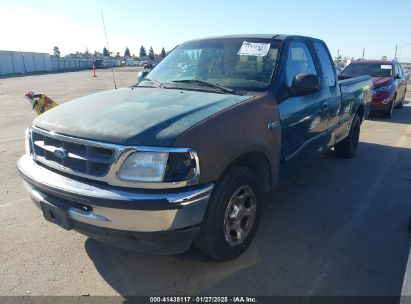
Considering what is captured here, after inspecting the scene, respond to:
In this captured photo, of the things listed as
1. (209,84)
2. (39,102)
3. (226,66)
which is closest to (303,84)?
(226,66)

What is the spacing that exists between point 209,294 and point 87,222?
1.06 metres

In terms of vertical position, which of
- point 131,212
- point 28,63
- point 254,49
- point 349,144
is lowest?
point 349,144

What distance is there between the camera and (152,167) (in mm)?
2592

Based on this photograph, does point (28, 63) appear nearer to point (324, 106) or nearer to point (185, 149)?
point (324, 106)

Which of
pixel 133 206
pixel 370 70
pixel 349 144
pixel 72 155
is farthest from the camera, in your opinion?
pixel 370 70

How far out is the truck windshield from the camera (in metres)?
3.79

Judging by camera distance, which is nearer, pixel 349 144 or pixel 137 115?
pixel 137 115

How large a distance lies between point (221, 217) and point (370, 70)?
10850mm

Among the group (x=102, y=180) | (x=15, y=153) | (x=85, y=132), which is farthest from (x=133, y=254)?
(x=15, y=153)

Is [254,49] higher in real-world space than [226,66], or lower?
higher

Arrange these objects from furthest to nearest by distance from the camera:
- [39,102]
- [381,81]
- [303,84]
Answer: [381,81] < [39,102] < [303,84]

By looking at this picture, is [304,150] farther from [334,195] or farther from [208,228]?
[208,228]

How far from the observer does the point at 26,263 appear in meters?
3.24

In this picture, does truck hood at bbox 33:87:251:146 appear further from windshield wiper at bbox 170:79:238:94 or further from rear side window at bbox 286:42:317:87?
rear side window at bbox 286:42:317:87
